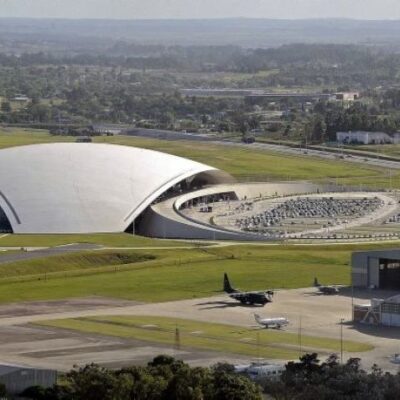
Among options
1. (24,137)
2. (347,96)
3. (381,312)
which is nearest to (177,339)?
(381,312)

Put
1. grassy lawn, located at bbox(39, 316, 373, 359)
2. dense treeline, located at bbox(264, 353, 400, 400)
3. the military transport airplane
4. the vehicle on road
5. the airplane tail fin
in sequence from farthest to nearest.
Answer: the vehicle on road < the airplane tail fin < the military transport airplane < grassy lawn, located at bbox(39, 316, 373, 359) < dense treeline, located at bbox(264, 353, 400, 400)

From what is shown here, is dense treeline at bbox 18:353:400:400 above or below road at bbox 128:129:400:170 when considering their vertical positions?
above

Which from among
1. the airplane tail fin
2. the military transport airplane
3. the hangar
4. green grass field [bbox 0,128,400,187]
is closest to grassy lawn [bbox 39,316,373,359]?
the military transport airplane

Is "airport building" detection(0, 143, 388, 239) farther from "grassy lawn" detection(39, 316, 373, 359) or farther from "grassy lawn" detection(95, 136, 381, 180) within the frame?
"grassy lawn" detection(39, 316, 373, 359)

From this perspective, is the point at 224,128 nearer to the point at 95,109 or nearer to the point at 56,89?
the point at 95,109

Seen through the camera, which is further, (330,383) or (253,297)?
(253,297)

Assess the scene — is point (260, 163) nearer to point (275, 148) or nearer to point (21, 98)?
point (275, 148)
